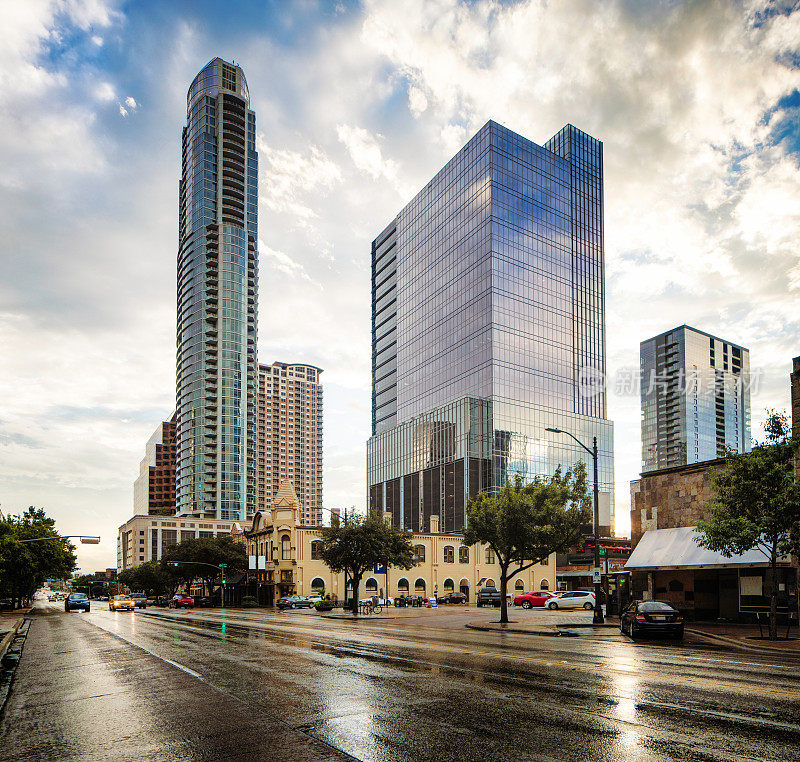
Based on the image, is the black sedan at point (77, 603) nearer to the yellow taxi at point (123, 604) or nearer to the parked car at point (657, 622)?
the yellow taxi at point (123, 604)

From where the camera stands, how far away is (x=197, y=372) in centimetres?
17775

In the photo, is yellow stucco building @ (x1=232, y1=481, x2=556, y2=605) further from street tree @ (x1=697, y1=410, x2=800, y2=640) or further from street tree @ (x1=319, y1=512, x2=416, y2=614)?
street tree @ (x1=697, y1=410, x2=800, y2=640)

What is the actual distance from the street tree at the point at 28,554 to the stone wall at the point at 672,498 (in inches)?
1715

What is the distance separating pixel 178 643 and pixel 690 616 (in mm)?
24619

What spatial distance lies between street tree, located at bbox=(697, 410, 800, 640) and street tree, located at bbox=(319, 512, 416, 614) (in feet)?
103

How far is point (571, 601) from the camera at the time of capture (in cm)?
5456

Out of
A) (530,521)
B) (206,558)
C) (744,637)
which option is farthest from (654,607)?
(206,558)

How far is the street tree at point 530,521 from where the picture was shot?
121 ft

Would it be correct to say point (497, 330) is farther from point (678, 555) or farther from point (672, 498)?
point (678, 555)

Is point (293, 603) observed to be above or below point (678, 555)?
below

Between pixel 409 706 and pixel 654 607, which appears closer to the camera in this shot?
pixel 409 706

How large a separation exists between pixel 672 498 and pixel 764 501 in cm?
1059

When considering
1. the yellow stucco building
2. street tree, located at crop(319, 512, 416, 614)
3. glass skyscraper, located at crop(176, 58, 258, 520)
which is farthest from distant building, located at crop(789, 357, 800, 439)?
glass skyscraper, located at crop(176, 58, 258, 520)

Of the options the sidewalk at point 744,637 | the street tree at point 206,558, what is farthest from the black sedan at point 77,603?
the sidewalk at point 744,637
